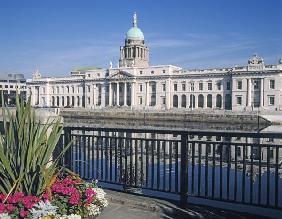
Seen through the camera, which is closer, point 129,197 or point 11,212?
point 11,212

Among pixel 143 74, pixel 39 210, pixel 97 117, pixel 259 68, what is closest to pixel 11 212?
pixel 39 210

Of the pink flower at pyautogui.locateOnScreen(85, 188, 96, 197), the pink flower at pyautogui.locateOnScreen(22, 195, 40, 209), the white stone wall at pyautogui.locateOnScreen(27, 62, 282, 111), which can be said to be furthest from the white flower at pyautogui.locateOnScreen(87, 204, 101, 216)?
the white stone wall at pyautogui.locateOnScreen(27, 62, 282, 111)

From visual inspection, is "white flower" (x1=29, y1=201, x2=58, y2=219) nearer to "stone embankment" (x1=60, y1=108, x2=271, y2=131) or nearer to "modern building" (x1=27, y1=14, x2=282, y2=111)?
"stone embankment" (x1=60, y1=108, x2=271, y2=131)

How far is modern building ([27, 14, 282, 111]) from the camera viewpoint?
74000 millimetres

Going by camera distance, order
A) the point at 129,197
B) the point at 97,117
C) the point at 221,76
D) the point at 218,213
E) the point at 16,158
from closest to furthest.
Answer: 1. the point at 16,158
2. the point at 218,213
3. the point at 129,197
4. the point at 97,117
5. the point at 221,76

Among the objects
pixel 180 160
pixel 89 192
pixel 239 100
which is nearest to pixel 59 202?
pixel 89 192

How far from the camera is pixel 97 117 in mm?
69438

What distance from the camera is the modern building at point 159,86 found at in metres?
74.0

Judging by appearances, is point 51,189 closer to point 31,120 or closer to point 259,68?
point 31,120

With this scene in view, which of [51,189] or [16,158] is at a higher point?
[16,158]

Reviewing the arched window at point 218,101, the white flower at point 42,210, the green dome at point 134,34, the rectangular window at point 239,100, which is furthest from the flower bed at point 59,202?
the green dome at point 134,34

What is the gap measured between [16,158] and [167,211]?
2.44 meters

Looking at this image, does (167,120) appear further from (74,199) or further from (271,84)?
(74,199)

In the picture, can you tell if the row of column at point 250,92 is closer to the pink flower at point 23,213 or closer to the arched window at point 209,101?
the arched window at point 209,101
